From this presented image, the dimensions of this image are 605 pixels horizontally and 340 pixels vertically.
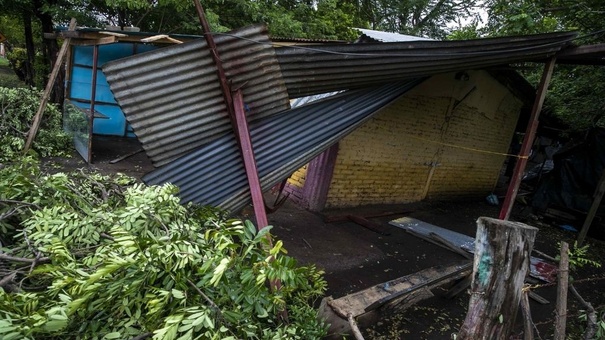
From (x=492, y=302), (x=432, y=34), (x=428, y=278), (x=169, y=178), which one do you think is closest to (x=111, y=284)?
(x=169, y=178)

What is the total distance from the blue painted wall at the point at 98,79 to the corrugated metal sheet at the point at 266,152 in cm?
803

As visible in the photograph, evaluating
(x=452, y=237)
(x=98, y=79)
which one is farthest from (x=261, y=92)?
(x=98, y=79)

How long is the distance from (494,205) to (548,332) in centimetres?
673

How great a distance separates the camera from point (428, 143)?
25.6ft

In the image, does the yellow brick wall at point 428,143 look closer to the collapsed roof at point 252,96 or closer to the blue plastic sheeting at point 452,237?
the blue plastic sheeting at point 452,237

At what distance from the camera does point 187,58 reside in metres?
2.67

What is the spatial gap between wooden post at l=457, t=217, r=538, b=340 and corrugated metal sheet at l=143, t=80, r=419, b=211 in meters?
1.96

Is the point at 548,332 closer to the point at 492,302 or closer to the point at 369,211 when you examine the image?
the point at 492,302

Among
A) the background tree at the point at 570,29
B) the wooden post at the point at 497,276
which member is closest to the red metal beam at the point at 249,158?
the wooden post at the point at 497,276

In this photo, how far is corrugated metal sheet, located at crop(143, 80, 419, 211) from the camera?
2998 millimetres

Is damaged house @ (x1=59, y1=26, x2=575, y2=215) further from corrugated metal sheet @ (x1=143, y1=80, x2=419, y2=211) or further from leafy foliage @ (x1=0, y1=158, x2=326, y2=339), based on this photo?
leafy foliage @ (x1=0, y1=158, x2=326, y2=339)

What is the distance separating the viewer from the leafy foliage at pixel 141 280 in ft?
4.83

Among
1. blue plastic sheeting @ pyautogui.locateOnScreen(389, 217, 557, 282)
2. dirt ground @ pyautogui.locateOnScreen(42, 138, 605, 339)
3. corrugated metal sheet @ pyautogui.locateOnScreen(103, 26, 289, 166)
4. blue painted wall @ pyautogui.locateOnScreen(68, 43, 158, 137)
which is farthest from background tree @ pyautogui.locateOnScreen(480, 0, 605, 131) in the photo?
blue painted wall @ pyautogui.locateOnScreen(68, 43, 158, 137)

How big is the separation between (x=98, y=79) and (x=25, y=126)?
3.26 meters
